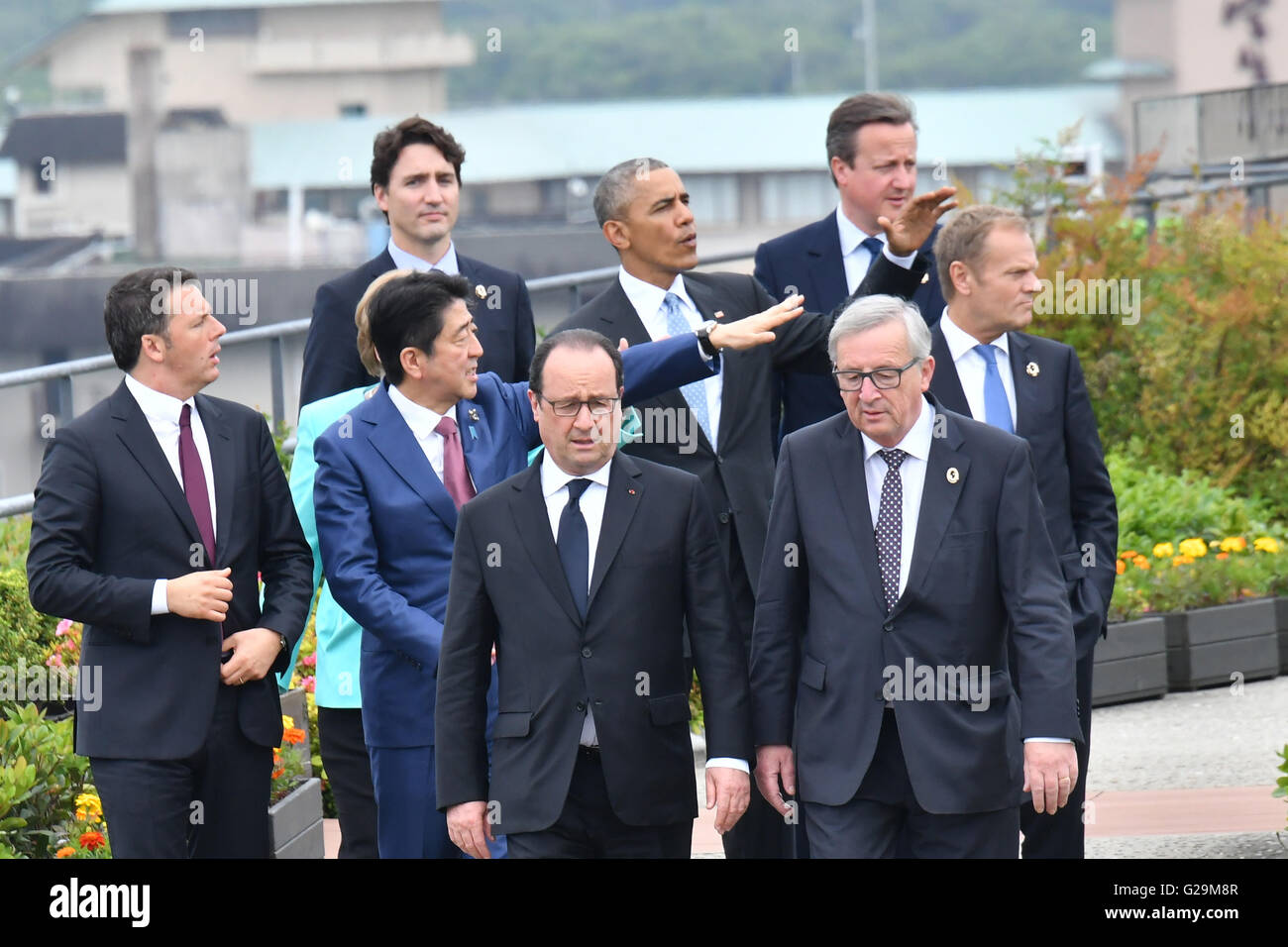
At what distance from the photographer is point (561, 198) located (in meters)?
57.2

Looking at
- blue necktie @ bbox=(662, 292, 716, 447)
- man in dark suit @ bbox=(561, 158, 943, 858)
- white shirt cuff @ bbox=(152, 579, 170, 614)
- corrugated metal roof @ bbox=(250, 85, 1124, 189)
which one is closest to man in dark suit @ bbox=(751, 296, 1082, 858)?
man in dark suit @ bbox=(561, 158, 943, 858)

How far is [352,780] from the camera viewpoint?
5.58 m

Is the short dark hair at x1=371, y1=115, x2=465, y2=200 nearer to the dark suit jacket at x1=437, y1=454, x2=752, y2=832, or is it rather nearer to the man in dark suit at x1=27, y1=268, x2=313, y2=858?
the man in dark suit at x1=27, y1=268, x2=313, y2=858

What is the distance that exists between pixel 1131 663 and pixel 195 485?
5366 mm

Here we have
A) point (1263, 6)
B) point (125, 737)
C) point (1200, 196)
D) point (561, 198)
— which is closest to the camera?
point (125, 737)

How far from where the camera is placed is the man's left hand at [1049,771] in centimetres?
460

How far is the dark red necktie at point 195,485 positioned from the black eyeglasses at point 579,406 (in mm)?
1043

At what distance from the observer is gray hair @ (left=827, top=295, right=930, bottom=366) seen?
15.5 ft

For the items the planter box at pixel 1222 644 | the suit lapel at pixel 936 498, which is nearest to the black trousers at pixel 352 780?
the suit lapel at pixel 936 498

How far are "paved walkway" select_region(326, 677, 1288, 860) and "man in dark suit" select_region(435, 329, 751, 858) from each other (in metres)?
2.14

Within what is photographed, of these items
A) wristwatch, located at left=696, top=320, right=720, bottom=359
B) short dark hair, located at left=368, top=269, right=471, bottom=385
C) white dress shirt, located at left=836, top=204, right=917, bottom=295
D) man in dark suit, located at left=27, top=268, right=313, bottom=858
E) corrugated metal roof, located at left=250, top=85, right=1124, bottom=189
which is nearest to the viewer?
man in dark suit, located at left=27, top=268, right=313, bottom=858
